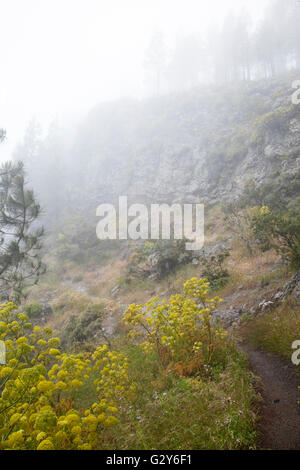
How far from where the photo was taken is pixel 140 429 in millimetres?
2686

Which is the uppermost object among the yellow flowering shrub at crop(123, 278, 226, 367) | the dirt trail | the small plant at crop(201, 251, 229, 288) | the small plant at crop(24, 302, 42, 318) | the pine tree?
the pine tree

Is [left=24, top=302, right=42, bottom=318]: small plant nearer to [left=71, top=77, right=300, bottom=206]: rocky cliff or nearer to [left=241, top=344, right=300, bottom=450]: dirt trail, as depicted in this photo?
[left=241, top=344, right=300, bottom=450]: dirt trail

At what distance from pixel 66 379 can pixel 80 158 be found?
3969 centimetres

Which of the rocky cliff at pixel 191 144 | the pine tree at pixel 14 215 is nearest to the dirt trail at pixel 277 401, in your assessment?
the pine tree at pixel 14 215

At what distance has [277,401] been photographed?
316cm

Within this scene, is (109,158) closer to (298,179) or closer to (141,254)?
(141,254)

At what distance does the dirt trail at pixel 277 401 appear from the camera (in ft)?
8.39

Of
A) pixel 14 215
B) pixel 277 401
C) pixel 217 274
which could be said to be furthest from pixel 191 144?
pixel 277 401

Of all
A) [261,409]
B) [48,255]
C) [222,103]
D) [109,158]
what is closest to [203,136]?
[222,103]

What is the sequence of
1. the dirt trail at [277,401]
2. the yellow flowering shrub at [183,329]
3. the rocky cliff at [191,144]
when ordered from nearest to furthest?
the dirt trail at [277,401], the yellow flowering shrub at [183,329], the rocky cliff at [191,144]

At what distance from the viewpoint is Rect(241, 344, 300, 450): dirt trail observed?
101 inches

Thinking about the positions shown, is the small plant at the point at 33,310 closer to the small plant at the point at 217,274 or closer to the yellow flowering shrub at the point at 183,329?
the small plant at the point at 217,274

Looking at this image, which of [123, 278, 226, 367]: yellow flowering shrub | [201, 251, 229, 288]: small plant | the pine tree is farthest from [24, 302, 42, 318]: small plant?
[123, 278, 226, 367]: yellow flowering shrub

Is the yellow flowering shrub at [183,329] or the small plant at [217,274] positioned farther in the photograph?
the small plant at [217,274]
